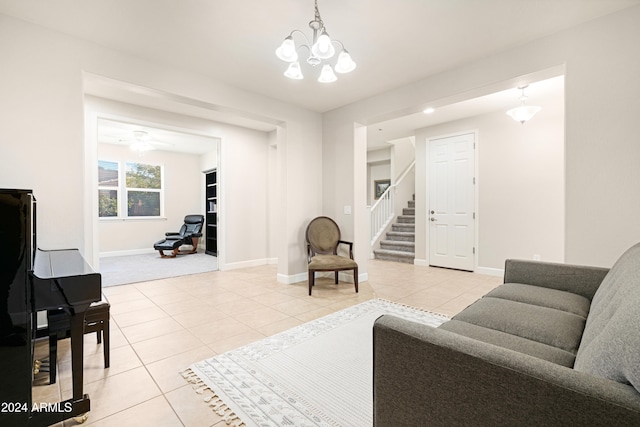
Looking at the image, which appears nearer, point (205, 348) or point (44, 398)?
point (44, 398)

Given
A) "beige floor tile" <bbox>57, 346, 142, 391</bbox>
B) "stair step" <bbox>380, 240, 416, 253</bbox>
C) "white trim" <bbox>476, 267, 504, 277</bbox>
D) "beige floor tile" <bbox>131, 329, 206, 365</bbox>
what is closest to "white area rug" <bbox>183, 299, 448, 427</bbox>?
"beige floor tile" <bbox>131, 329, 206, 365</bbox>

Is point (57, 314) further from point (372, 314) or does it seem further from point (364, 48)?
point (364, 48)

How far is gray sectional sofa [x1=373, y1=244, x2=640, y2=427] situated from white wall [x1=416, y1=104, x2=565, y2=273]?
3581 millimetres

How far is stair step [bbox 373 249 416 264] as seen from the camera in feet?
19.8

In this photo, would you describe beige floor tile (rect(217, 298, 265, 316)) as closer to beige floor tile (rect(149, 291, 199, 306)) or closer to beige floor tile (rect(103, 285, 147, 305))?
beige floor tile (rect(149, 291, 199, 306))

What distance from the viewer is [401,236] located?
22.3 feet

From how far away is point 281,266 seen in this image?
4.43 m

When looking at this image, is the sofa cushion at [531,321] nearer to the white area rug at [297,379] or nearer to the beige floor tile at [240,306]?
the white area rug at [297,379]

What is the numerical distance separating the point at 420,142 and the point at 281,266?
3647mm

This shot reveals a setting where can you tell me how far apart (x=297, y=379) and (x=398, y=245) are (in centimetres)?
502

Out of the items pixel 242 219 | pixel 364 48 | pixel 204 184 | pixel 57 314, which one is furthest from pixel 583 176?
pixel 204 184

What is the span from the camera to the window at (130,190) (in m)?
7.06

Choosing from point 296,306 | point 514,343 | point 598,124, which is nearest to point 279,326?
point 296,306

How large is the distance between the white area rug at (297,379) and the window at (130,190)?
22.0 ft
